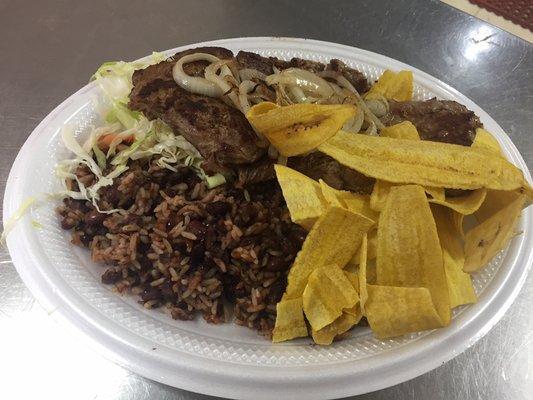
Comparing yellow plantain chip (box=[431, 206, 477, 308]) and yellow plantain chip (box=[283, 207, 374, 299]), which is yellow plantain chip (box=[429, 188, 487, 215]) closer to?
yellow plantain chip (box=[431, 206, 477, 308])

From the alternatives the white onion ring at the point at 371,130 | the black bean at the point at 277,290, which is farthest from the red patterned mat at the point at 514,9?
the black bean at the point at 277,290

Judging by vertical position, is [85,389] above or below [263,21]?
below

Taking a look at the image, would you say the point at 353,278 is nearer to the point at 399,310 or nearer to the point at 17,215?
the point at 399,310

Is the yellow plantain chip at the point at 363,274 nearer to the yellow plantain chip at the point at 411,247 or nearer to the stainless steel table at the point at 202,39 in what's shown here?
the yellow plantain chip at the point at 411,247

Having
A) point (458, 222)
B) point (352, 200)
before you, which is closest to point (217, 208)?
point (352, 200)

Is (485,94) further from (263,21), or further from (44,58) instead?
(44,58)

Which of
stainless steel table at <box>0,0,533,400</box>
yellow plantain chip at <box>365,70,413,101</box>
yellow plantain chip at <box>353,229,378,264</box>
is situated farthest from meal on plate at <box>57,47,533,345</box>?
stainless steel table at <box>0,0,533,400</box>

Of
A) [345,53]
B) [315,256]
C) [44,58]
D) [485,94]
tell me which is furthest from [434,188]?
[44,58]
